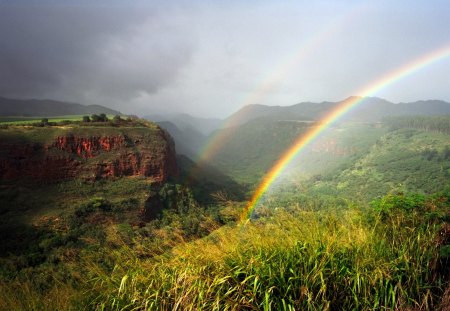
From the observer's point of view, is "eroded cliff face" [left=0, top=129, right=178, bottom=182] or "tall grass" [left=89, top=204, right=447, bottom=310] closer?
"tall grass" [left=89, top=204, right=447, bottom=310]

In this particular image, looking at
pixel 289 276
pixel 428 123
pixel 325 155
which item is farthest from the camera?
pixel 325 155

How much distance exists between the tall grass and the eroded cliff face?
191 ft

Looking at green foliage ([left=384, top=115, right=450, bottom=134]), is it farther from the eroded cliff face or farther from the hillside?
the eroded cliff face

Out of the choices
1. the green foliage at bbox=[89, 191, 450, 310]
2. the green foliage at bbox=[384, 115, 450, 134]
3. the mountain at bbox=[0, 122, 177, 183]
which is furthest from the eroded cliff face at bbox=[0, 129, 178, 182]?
the green foliage at bbox=[384, 115, 450, 134]

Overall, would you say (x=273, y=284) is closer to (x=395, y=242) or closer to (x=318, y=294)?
(x=318, y=294)

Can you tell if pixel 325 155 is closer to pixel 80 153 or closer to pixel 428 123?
pixel 428 123

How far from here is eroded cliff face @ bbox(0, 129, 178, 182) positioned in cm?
5272

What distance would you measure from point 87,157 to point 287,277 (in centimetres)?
6404

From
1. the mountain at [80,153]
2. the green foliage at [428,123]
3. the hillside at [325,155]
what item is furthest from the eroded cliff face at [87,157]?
the green foliage at [428,123]

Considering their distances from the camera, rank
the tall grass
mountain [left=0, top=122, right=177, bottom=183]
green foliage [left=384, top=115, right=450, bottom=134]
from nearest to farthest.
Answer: the tall grass < mountain [left=0, top=122, right=177, bottom=183] < green foliage [left=384, top=115, right=450, bottom=134]

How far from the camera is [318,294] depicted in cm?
349

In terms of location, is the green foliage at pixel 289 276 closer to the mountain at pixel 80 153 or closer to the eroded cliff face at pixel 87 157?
the mountain at pixel 80 153

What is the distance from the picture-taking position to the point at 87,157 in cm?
6109

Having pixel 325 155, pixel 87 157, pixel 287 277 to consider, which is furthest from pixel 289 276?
pixel 325 155
